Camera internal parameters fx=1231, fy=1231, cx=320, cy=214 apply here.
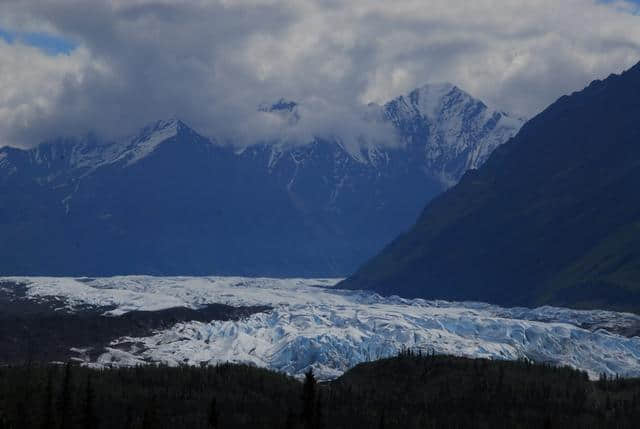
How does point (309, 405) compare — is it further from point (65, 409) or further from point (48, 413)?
point (48, 413)

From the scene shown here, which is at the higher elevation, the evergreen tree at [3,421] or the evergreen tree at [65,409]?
the evergreen tree at [65,409]

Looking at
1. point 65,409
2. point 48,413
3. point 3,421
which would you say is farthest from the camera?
point 65,409

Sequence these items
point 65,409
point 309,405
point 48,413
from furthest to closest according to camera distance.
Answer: point 65,409
point 309,405
point 48,413

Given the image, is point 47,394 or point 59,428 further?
point 47,394

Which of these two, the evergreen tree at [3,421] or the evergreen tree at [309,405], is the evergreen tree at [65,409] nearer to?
the evergreen tree at [3,421]

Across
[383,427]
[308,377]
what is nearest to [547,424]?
[383,427]

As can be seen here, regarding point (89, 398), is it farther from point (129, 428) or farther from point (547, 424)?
point (547, 424)

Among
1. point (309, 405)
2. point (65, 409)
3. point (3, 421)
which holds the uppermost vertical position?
point (309, 405)

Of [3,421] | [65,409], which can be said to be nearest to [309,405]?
[65,409]

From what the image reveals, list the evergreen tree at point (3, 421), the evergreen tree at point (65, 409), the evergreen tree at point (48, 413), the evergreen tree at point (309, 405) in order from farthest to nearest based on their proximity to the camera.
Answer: the evergreen tree at point (65, 409), the evergreen tree at point (309, 405), the evergreen tree at point (48, 413), the evergreen tree at point (3, 421)

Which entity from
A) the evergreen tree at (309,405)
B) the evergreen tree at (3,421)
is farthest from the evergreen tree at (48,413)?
the evergreen tree at (309,405)
